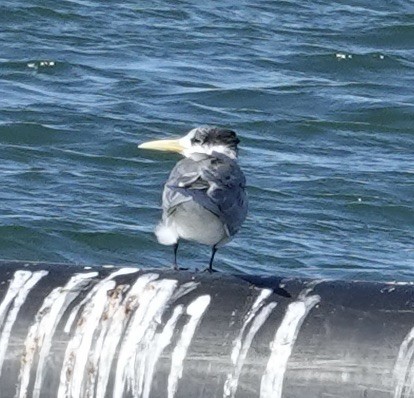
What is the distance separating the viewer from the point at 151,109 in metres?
13.0

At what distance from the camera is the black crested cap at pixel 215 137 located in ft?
20.8

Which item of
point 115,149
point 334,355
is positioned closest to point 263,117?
point 115,149

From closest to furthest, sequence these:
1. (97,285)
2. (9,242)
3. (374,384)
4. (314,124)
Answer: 1. (374,384)
2. (97,285)
3. (9,242)
4. (314,124)

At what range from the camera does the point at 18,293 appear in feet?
17.3

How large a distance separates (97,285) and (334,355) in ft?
2.71

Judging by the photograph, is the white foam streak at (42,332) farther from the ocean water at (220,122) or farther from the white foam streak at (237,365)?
the ocean water at (220,122)

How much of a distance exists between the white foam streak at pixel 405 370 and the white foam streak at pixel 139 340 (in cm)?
75

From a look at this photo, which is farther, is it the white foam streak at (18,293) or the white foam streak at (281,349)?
the white foam streak at (18,293)

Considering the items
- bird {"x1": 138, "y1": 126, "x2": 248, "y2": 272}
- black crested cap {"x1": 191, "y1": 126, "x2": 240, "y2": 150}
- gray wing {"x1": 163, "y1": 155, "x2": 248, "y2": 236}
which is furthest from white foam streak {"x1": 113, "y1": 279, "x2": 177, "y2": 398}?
black crested cap {"x1": 191, "y1": 126, "x2": 240, "y2": 150}

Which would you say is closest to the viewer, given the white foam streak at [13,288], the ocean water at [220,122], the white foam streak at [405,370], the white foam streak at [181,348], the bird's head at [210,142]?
the white foam streak at [405,370]

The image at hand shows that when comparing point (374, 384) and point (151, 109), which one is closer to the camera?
point (374, 384)

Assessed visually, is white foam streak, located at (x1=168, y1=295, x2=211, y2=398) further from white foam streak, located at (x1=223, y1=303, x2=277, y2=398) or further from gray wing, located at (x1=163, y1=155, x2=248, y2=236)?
gray wing, located at (x1=163, y1=155, x2=248, y2=236)

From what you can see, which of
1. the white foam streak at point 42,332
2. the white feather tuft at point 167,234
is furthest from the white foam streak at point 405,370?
the white feather tuft at point 167,234

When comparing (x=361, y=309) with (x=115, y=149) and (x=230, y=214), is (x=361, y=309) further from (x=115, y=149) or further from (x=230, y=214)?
(x=115, y=149)
